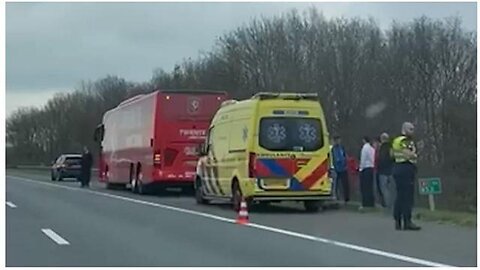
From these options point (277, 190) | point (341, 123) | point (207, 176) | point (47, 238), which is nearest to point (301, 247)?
point (47, 238)

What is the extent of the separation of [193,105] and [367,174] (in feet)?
33.1

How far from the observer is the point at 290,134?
23.6 meters

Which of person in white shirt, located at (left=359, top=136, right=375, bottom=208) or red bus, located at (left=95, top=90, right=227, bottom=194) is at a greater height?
red bus, located at (left=95, top=90, right=227, bottom=194)

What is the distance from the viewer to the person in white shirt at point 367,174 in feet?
76.7

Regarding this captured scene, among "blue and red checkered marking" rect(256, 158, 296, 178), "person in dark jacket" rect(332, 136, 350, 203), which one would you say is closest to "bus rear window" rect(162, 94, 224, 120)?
"person in dark jacket" rect(332, 136, 350, 203)

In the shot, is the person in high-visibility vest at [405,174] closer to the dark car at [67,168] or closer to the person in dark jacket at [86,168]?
the person in dark jacket at [86,168]

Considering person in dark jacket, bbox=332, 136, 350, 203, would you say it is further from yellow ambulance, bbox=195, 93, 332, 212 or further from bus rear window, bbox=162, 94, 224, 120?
bus rear window, bbox=162, 94, 224, 120

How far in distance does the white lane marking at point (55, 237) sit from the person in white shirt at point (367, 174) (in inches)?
281

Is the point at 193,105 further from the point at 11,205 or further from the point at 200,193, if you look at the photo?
the point at 11,205

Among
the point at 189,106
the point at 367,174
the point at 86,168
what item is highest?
the point at 189,106

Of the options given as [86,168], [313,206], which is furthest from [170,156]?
[86,168]

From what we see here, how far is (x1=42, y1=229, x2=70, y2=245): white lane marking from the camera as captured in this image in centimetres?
1673

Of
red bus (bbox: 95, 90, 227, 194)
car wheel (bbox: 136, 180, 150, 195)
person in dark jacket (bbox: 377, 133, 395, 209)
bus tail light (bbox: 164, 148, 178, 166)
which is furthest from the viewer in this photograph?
car wheel (bbox: 136, 180, 150, 195)

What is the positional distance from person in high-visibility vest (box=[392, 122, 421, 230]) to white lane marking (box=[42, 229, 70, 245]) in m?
5.29
